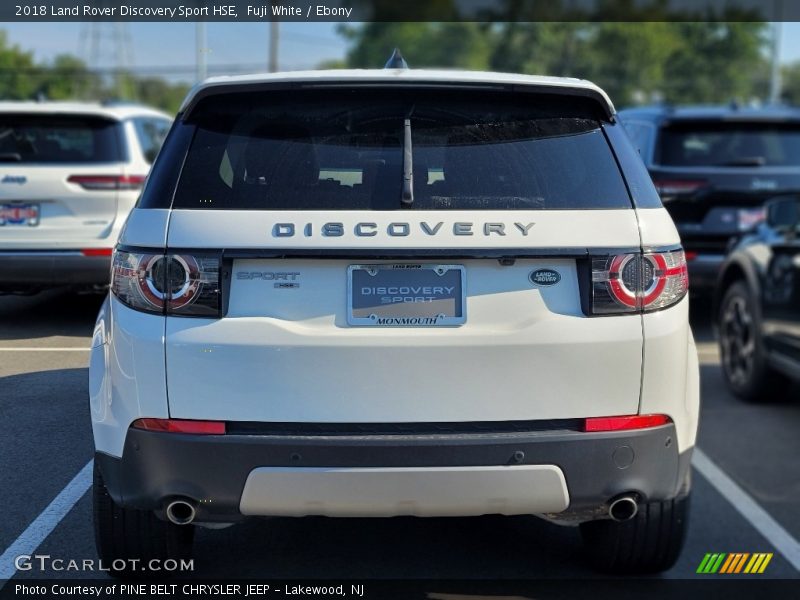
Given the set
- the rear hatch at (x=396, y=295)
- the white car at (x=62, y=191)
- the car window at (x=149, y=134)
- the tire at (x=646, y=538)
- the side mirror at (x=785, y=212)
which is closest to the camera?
the rear hatch at (x=396, y=295)

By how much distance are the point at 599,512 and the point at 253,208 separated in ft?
4.71

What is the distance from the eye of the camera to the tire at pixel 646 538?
384cm

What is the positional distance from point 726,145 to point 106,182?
526 centimetres

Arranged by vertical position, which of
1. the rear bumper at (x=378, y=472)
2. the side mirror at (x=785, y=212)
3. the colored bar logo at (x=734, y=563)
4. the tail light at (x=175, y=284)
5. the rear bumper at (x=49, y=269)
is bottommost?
the colored bar logo at (x=734, y=563)

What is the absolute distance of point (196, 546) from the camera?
166 inches

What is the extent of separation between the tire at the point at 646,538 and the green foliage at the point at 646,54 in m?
84.0

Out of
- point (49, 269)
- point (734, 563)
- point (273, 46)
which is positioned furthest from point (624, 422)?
point (273, 46)

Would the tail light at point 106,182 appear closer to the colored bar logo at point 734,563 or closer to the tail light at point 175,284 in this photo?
the tail light at point 175,284

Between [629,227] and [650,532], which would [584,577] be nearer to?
[650,532]

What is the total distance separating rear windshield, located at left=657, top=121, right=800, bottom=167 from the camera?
9086mm

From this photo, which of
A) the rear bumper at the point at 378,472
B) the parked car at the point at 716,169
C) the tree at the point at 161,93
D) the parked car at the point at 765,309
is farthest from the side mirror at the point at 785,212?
the tree at the point at 161,93

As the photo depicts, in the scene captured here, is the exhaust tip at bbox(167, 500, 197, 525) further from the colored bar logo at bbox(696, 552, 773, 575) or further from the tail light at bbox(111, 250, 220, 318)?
the colored bar logo at bbox(696, 552, 773, 575)

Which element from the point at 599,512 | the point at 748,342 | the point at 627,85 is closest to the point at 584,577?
the point at 599,512

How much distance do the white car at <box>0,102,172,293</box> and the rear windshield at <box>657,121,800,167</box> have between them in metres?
4.41
